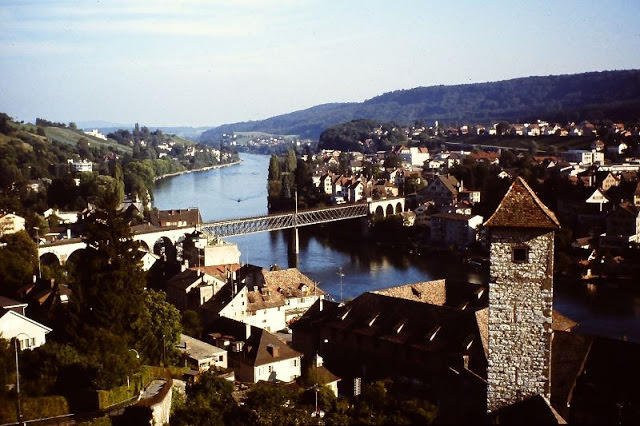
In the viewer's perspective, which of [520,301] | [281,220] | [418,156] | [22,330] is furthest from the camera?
[418,156]

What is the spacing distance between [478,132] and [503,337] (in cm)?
7234

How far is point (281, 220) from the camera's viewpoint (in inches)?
1335

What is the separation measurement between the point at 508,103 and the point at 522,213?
461 feet

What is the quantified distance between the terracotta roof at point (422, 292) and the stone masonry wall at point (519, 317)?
753 cm

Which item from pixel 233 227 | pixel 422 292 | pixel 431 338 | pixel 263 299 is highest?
pixel 422 292

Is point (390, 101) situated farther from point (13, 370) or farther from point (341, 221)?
point (13, 370)

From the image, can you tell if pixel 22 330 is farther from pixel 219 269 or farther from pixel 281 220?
pixel 281 220

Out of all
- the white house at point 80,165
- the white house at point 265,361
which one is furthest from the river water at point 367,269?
the white house at point 80,165

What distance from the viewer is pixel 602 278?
25859 mm

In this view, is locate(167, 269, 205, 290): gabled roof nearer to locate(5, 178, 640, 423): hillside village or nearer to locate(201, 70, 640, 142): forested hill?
locate(5, 178, 640, 423): hillside village

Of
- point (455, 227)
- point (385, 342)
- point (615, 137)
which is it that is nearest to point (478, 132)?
point (615, 137)

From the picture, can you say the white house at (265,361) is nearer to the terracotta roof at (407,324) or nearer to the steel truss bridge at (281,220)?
the terracotta roof at (407,324)

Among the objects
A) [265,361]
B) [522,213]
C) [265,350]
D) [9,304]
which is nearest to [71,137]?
[9,304]

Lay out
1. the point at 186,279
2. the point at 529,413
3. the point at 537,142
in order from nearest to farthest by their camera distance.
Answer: the point at 529,413
the point at 186,279
the point at 537,142
